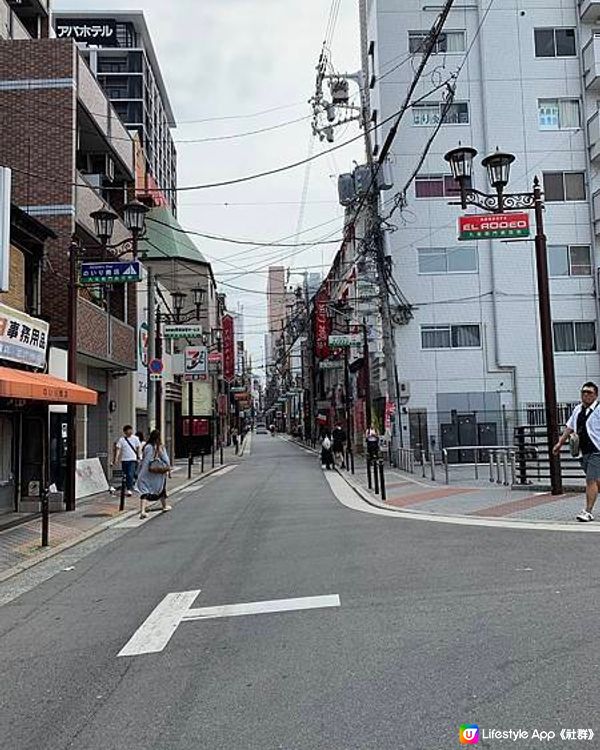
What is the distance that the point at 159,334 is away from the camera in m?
25.9

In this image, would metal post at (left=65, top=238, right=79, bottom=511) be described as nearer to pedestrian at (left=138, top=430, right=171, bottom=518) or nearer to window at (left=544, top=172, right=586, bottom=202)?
pedestrian at (left=138, top=430, right=171, bottom=518)

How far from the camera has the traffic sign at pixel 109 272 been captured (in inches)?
653

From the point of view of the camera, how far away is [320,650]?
574 cm

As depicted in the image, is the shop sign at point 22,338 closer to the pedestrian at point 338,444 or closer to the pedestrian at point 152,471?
the pedestrian at point 152,471

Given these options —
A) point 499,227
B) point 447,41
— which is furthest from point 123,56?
point 499,227

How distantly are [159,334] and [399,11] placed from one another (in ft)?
62.9

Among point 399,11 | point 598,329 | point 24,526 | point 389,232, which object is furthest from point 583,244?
point 24,526

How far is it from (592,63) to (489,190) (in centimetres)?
708

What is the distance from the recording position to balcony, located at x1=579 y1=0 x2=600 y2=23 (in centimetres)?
3312

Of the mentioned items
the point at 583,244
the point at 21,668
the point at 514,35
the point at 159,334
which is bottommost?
the point at 21,668

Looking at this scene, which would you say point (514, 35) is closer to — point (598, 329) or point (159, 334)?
point (598, 329)

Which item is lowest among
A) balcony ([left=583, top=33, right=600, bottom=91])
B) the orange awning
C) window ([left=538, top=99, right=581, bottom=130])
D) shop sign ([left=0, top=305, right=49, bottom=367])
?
the orange awning

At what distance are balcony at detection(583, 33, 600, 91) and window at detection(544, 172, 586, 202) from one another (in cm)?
392

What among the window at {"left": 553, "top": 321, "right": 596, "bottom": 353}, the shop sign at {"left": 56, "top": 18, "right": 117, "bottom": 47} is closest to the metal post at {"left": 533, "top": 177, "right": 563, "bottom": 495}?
the window at {"left": 553, "top": 321, "right": 596, "bottom": 353}
